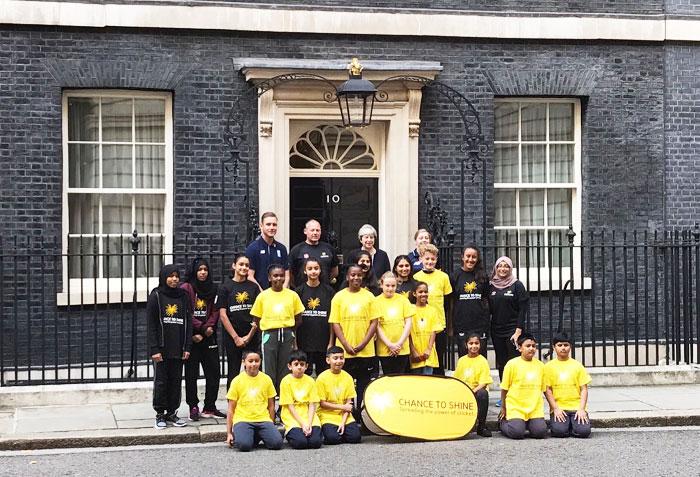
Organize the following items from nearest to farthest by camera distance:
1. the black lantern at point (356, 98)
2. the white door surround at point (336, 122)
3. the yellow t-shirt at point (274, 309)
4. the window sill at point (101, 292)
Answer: the yellow t-shirt at point (274, 309) < the black lantern at point (356, 98) < the window sill at point (101, 292) < the white door surround at point (336, 122)

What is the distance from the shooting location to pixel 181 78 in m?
13.6

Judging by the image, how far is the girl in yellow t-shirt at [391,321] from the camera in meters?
10.7

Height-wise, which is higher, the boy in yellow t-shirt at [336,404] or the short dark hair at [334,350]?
the short dark hair at [334,350]

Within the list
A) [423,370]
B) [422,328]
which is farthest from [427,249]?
[423,370]

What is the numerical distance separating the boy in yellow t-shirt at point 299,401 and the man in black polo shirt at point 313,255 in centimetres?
157

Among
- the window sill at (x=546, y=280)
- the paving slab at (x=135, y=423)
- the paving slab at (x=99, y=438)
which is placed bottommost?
the paving slab at (x=99, y=438)

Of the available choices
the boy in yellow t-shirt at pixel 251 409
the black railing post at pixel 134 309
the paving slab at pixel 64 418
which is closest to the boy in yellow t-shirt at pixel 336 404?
the boy in yellow t-shirt at pixel 251 409

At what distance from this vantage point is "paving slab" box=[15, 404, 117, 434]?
10359mm

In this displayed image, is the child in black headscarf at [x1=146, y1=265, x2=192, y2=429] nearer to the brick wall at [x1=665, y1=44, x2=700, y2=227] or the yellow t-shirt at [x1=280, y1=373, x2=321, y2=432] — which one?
the yellow t-shirt at [x1=280, y1=373, x2=321, y2=432]

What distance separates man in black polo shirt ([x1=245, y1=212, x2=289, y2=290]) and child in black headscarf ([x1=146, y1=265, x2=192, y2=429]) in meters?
1.25

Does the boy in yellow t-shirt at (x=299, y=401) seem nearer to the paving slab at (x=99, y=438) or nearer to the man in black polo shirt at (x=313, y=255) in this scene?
the paving slab at (x=99, y=438)

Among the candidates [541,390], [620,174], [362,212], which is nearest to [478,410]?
[541,390]

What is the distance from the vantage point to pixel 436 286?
1132cm

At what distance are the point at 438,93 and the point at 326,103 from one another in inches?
56.5
